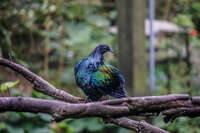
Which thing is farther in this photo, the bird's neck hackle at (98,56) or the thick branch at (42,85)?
the bird's neck hackle at (98,56)

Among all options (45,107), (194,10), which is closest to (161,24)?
(194,10)

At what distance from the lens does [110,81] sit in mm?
1895

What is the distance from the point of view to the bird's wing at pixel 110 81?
74.5 inches

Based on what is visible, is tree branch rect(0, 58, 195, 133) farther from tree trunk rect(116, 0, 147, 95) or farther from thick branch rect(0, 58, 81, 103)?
tree trunk rect(116, 0, 147, 95)

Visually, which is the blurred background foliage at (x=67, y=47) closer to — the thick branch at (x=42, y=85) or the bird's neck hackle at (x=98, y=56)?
the bird's neck hackle at (x=98, y=56)

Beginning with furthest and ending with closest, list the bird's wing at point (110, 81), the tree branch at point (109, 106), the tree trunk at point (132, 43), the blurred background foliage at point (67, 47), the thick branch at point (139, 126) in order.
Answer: the blurred background foliage at point (67, 47) < the tree trunk at point (132, 43) < the bird's wing at point (110, 81) < the thick branch at point (139, 126) < the tree branch at point (109, 106)

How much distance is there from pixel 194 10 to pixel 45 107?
4.66 metres

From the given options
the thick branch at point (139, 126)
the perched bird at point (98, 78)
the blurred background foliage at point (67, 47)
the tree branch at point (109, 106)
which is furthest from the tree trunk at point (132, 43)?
the tree branch at point (109, 106)

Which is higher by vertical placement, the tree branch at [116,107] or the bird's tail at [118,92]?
the tree branch at [116,107]

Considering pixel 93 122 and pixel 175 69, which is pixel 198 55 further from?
pixel 93 122

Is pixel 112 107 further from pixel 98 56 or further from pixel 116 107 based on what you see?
pixel 98 56

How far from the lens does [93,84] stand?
6.47 ft

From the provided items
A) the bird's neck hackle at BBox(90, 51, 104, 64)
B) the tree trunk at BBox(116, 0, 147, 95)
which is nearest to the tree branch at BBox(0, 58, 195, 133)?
the bird's neck hackle at BBox(90, 51, 104, 64)

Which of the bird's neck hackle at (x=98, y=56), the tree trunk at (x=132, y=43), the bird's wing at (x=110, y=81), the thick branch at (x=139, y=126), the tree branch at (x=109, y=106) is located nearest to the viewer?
the tree branch at (x=109, y=106)
